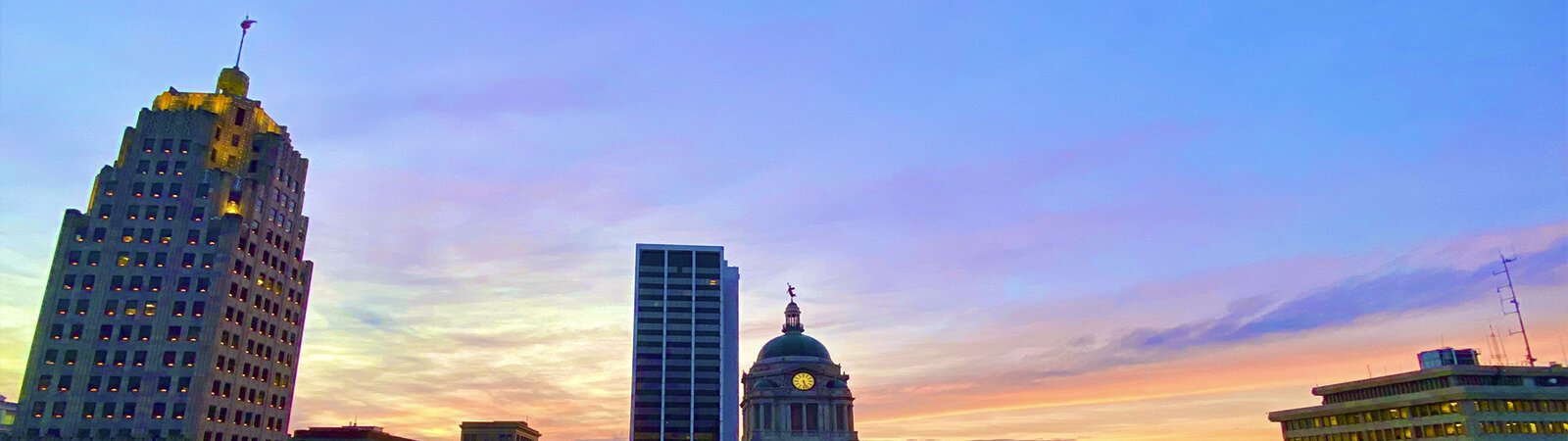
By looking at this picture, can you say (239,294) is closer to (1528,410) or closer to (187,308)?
(187,308)

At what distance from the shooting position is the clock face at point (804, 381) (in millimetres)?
193625

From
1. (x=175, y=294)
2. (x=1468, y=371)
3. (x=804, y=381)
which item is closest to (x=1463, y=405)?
(x=1468, y=371)

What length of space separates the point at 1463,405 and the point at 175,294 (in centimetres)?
18588

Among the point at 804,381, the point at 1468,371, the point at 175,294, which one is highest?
the point at 175,294

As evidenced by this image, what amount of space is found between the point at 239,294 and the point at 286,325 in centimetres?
1526

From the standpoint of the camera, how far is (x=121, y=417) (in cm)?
12344

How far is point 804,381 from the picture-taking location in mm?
194125

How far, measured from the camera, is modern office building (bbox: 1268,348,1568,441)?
148375 mm

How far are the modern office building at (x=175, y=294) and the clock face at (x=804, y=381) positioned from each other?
89419 millimetres

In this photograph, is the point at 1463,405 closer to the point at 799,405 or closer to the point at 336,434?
the point at 799,405

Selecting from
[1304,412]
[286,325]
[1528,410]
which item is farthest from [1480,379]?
[286,325]

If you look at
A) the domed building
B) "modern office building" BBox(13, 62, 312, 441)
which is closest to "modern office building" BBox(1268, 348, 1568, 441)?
the domed building

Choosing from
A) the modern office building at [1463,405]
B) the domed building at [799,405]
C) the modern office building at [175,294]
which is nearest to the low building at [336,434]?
the modern office building at [175,294]

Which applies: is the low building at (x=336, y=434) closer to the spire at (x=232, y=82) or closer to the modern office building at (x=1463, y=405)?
the spire at (x=232, y=82)
